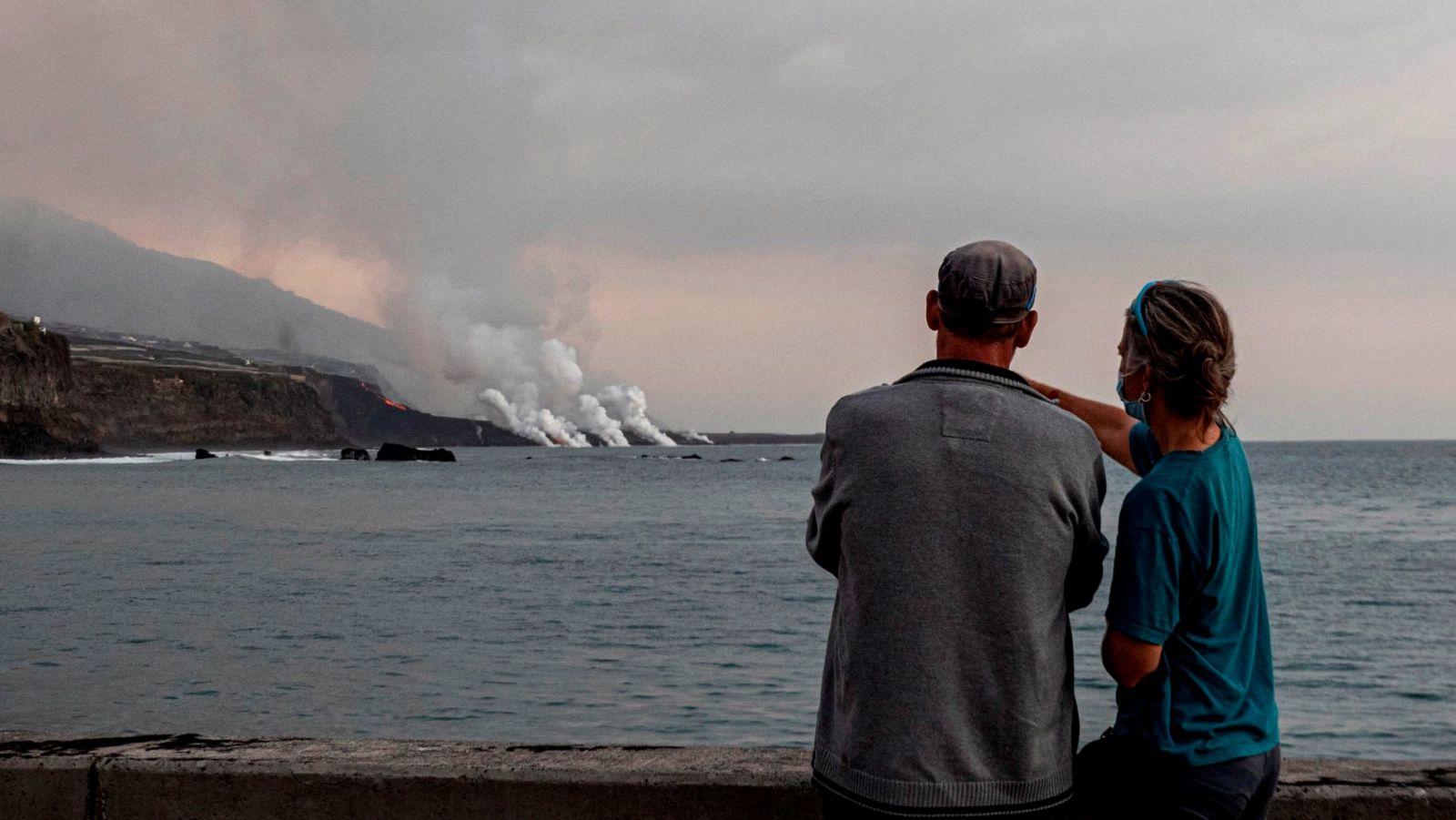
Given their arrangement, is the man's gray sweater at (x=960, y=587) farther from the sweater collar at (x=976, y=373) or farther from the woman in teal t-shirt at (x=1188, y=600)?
the woman in teal t-shirt at (x=1188, y=600)

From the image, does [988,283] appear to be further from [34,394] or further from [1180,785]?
[34,394]

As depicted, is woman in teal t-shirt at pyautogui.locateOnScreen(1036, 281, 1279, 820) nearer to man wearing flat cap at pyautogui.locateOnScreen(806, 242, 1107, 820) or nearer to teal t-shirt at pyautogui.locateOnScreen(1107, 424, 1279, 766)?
teal t-shirt at pyautogui.locateOnScreen(1107, 424, 1279, 766)

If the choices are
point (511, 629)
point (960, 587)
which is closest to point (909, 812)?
point (960, 587)

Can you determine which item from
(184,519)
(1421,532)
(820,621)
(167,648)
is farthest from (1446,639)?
(184,519)

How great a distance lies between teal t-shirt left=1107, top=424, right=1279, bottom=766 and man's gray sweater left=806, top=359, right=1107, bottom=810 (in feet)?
0.40

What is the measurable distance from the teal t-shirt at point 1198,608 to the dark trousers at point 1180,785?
0.08ft

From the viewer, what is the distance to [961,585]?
95.7 inches

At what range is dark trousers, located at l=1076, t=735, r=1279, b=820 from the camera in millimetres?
2508

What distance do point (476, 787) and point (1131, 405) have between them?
6.85 ft

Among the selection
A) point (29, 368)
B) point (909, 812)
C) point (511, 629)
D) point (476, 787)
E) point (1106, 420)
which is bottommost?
point (511, 629)

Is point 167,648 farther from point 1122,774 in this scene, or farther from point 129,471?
point 129,471

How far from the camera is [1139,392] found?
8.57 ft

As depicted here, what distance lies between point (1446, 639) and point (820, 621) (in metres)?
12.0

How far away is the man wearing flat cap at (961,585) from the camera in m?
2.42
